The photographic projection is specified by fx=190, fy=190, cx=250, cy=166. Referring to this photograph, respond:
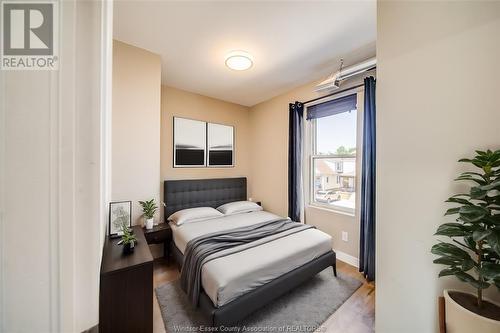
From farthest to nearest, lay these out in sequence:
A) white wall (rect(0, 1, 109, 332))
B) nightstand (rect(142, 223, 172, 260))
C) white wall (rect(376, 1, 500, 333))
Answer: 1. nightstand (rect(142, 223, 172, 260))
2. white wall (rect(376, 1, 500, 333))
3. white wall (rect(0, 1, 109, 332))

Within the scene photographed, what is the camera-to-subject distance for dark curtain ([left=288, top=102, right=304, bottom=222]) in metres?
3.27

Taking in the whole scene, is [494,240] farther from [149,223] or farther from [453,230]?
[149,223]

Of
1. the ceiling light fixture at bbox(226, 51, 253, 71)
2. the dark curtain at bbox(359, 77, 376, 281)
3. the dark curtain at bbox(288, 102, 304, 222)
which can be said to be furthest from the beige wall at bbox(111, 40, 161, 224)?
the dark curtain at bbox(359, 77, 376, 281)

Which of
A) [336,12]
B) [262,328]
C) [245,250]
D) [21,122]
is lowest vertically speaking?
[262,328]

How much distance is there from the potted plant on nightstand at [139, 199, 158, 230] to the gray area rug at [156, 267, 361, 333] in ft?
2.53

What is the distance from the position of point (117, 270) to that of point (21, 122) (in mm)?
1160

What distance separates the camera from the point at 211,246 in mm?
1960

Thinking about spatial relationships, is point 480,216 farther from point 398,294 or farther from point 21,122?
point 21,122

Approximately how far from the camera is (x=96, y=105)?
579 millimetres

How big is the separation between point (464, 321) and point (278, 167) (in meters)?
2.94

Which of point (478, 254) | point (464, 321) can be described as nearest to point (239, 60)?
point (478, 254)

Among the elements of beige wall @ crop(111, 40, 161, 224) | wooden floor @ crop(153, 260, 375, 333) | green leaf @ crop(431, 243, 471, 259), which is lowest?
wooden floor @ crop(153, 260, 375, 333)

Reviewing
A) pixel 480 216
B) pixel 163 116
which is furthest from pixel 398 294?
pixel 163 116

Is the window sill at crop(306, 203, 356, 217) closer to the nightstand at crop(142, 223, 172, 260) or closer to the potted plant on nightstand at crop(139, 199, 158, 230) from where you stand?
the nightstand at crop(142, 223, 172, 260)
